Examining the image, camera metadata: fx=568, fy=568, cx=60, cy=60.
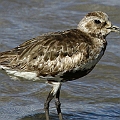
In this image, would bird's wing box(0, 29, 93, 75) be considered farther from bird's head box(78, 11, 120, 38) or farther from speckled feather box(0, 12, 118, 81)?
bird's head box(78, 11, 120, 38)

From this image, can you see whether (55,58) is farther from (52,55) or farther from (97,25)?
(97,25)

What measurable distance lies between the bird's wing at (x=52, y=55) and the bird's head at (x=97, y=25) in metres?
0.20

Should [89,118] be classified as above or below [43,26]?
below

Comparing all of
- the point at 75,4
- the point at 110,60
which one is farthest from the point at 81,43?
the point at 75,4

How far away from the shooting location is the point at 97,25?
776 centimetres

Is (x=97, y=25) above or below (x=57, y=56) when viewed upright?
above

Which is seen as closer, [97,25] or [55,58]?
[55,58]

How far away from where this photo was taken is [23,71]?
7.55 meters

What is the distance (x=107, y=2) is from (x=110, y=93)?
15.3 feet

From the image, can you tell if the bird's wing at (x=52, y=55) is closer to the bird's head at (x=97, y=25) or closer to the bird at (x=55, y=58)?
the bird at (x=55, y=58)

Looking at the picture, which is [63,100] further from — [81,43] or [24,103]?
[81,43]

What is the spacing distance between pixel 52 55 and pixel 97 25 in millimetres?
765

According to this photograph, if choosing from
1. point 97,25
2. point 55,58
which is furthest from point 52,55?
point 97,25

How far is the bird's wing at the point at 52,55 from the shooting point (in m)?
7.50
